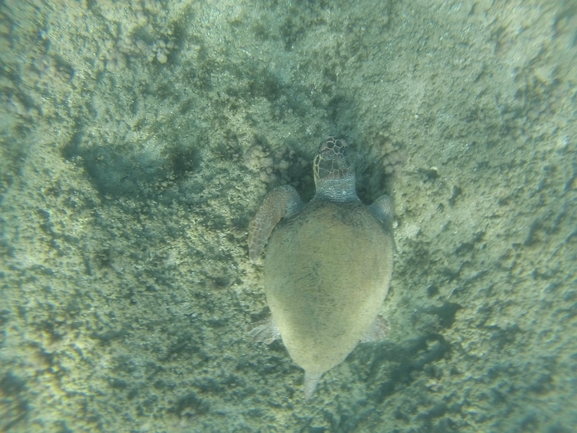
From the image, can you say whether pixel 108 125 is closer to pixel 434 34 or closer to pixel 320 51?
pixel 320 51

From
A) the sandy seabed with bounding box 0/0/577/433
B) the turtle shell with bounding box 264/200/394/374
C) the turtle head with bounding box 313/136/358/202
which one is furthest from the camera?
the sandy seabed with bounding box 0/0/577/433

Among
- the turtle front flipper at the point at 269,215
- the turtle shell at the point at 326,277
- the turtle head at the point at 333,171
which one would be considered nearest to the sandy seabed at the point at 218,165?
the turtle front flipper at the point at 269,215

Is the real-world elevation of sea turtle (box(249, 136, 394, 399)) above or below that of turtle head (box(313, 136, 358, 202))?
below

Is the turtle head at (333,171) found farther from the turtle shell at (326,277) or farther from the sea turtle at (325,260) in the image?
the turtle shell at (326,277)

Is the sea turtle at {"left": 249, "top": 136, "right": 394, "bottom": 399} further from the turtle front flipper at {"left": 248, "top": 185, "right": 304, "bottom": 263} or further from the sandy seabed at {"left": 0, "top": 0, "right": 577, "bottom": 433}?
the sandy seabed at {"left": 0, "top": 0, "right": 577, "bottom": 433}

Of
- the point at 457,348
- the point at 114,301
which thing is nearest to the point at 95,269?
the point at 114,301

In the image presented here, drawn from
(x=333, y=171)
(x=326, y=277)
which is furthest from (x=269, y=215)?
(x=326, y=277)

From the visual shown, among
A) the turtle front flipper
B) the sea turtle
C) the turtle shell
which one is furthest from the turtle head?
the turtle front flipper
